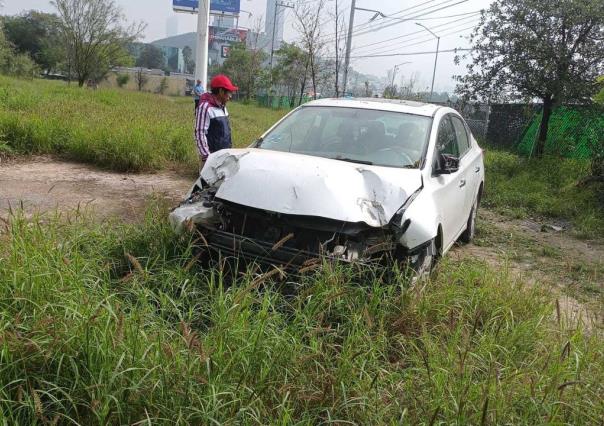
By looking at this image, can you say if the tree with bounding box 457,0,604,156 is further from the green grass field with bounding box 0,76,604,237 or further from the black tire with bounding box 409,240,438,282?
the black tire with bounding box 409,240,438,282

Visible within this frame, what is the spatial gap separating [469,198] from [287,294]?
9.67 feet

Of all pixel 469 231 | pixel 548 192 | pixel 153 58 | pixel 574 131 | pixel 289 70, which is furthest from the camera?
pixel 153 58

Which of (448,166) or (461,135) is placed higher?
(461,135)

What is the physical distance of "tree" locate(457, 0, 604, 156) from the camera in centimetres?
1067

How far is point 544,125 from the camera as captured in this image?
12.1 meters

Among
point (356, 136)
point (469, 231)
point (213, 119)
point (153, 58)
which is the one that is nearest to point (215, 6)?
point (213, 119)

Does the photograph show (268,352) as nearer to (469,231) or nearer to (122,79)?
(469,231)

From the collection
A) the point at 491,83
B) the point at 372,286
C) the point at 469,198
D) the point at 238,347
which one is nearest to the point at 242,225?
the point at 372,286

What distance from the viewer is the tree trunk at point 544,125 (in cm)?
1162

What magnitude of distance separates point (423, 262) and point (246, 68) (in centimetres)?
4549

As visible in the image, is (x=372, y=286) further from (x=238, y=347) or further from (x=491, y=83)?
(x=491, y=83)

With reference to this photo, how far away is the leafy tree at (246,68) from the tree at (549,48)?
107 ft

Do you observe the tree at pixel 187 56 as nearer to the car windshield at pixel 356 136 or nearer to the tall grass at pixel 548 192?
the tall grass at pixel 548 192

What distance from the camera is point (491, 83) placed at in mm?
12461
